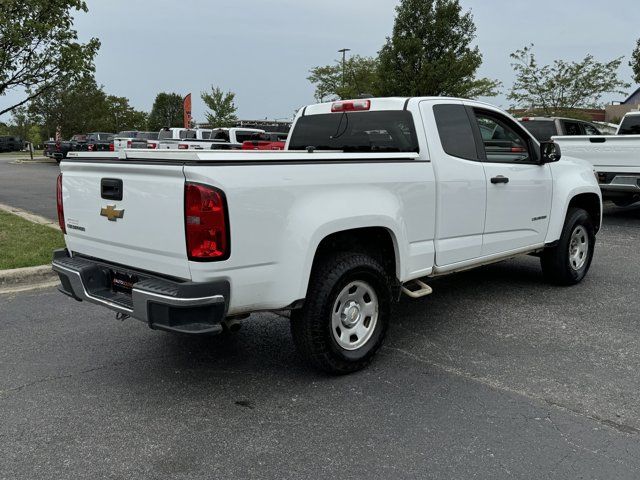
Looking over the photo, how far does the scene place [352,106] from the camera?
4.95 m

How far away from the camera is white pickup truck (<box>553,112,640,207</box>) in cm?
1007

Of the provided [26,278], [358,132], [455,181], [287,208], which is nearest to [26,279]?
[26,278]

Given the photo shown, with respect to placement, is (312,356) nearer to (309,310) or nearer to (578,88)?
(309,310)

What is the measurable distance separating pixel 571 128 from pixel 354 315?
1113cm

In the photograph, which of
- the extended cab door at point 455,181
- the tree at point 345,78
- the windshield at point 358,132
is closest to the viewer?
the extended cab door at point 455,181

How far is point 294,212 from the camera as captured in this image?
351 cm

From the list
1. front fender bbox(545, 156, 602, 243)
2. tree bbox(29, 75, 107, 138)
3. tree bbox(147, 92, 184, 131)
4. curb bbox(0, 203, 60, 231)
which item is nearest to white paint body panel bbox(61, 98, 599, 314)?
front fender bbox(545, 156, 602, 243)

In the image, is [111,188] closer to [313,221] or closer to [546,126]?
[313,221]

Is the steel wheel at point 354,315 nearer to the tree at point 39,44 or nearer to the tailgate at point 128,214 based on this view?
the tailgate at point 128,214

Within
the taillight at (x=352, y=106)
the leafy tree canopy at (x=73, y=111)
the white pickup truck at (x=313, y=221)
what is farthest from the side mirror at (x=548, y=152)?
the leafy tree canopy at (x=73, y=111)

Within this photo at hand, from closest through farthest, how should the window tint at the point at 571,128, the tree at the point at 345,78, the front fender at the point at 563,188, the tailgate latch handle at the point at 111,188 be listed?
the tailgate latch handle at the point at 111,188
the front fender at the point at 563,188
the window tint at the point at 571,128
the tree at the point at 345,78

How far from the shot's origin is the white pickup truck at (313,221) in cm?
326

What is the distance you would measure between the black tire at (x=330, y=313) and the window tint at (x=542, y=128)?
971 centimetres

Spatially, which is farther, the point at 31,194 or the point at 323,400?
the point at 31,194
